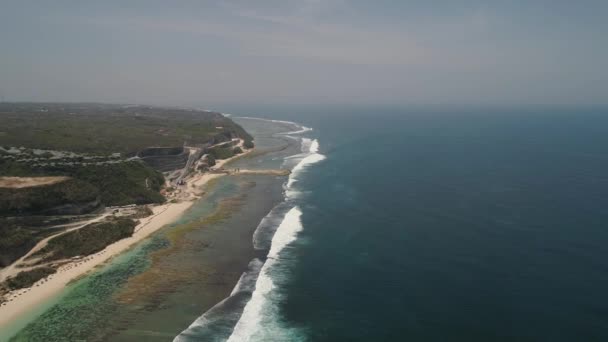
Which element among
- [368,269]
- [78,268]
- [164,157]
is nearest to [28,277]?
[78,268]

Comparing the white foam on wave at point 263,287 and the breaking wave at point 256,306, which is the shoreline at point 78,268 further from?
the white foam on wave at point 263,287

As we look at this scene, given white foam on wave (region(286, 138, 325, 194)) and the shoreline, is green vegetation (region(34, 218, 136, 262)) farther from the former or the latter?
white foam on wave (region(286, 138, 325, 194))

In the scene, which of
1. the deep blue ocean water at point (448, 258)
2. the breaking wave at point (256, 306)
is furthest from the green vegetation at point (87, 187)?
the deep blue ocean water at point (448, 258)

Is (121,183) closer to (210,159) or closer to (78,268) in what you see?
(78,268)

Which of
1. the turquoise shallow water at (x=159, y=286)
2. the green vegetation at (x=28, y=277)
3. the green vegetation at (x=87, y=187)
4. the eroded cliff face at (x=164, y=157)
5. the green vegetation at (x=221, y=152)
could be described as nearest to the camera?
the turquoise shallow water at (x=159, y=286)

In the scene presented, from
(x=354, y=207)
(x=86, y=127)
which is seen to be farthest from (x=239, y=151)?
(x=354, y=207)

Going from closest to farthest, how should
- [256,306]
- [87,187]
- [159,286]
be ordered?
1. [256,306]
2. [159,286]
3. [87,187]

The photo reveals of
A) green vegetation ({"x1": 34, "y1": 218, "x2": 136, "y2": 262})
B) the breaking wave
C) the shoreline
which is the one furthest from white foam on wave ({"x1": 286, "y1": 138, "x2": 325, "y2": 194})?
green vegetation ({"x1": 34, "y1": 218, "x2": 136, "y2": 262})
